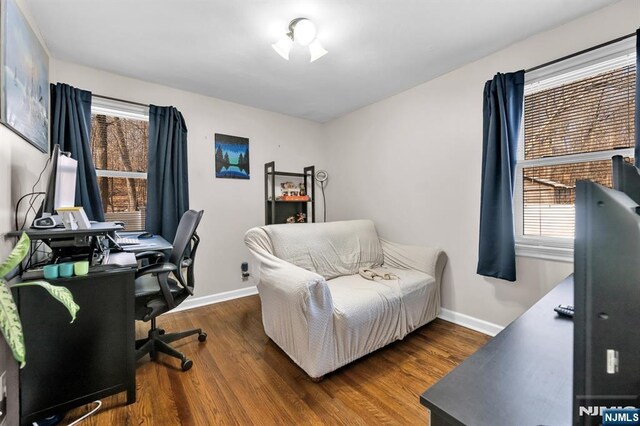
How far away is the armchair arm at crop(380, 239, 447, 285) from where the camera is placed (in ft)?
8.25

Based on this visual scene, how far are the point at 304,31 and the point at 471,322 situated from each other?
2.78m

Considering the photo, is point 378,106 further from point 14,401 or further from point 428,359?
point 14,401

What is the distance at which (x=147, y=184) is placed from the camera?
107 inches

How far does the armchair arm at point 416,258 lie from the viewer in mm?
2514

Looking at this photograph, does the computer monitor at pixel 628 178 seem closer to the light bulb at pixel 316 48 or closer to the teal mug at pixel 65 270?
the light bulb at pixel 316 48

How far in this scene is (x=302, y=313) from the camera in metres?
1.73

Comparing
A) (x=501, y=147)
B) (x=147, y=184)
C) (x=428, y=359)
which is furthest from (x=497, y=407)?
(x=147, y=184)

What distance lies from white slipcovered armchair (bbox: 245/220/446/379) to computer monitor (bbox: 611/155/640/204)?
4.58 ft

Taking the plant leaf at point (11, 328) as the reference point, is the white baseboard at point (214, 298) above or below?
below

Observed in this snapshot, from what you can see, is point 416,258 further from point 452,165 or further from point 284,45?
point 284,45

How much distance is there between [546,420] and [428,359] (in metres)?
1.65

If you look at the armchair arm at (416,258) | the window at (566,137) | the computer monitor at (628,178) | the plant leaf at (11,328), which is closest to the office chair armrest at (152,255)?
the plant leaf at (11,328)

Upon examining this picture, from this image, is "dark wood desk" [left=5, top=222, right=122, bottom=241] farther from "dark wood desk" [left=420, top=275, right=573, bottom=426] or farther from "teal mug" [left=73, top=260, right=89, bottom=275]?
"dark wood desk" [left=420, top=275, right=573, bottom=426]

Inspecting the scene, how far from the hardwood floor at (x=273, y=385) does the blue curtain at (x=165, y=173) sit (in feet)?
3.50
